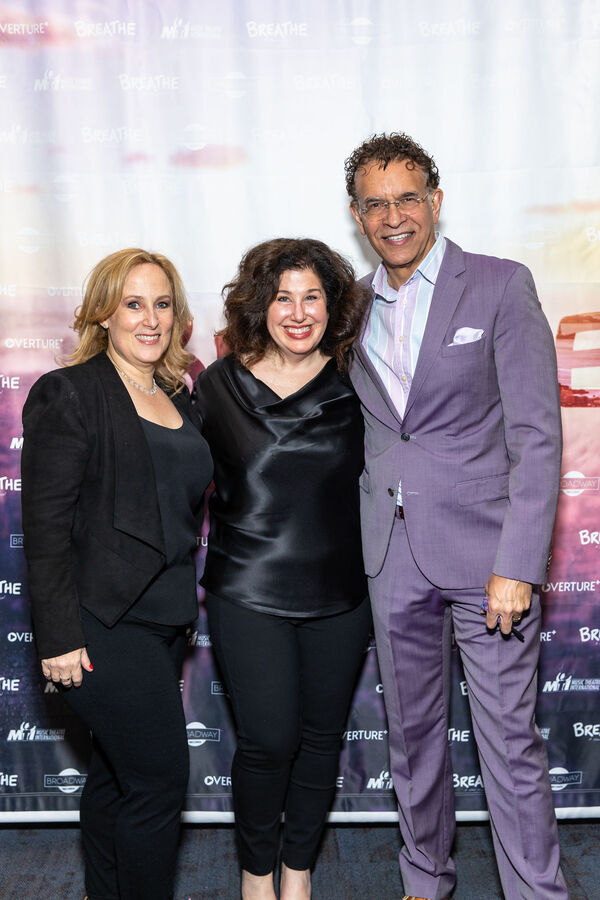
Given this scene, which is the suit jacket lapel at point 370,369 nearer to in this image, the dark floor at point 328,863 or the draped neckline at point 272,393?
the draped neckline at point 272,393

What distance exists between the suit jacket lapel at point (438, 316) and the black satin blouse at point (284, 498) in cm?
22

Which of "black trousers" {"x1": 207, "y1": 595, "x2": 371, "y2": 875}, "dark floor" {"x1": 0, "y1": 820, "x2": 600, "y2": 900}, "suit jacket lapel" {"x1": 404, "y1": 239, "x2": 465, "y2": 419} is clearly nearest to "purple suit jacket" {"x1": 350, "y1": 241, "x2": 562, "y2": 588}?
"suit jacket lapel" {"x1": 404, "y1": 239, "x2": 465, "y2": 419}

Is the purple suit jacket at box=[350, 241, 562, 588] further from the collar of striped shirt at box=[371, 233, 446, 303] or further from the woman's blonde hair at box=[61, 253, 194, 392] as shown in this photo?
the woman's blonde hair at box=[61, 253, 194, 392]

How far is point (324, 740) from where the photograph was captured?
2217 mm

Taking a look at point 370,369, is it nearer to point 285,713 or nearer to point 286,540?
point 286,540

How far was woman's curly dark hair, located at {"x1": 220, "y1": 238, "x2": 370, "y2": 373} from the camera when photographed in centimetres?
216

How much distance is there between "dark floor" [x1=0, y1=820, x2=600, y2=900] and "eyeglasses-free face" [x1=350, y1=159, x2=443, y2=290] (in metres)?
1.77

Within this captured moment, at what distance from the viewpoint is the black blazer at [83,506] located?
1.79 meters

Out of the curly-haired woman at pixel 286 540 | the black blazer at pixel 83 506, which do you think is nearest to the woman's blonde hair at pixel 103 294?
the black blazer at pixel 83 506

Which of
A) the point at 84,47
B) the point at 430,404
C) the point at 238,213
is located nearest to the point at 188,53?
the point at 84,47

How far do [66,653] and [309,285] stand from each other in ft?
3.48

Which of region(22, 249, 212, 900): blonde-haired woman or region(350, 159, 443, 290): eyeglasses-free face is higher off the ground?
region(350, 159, 443, 290): eyeglasses-free face

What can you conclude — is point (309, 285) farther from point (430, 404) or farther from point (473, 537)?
point (473, 537)

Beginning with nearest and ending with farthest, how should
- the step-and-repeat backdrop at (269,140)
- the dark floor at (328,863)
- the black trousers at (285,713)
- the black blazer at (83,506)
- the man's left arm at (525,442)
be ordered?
the black blazer at (83,506) < the man's left arm at (525,442) < the black trousers at (285,713) < the dark floor at (328,863) < the step-and-repeat backdrop at (269,140)
